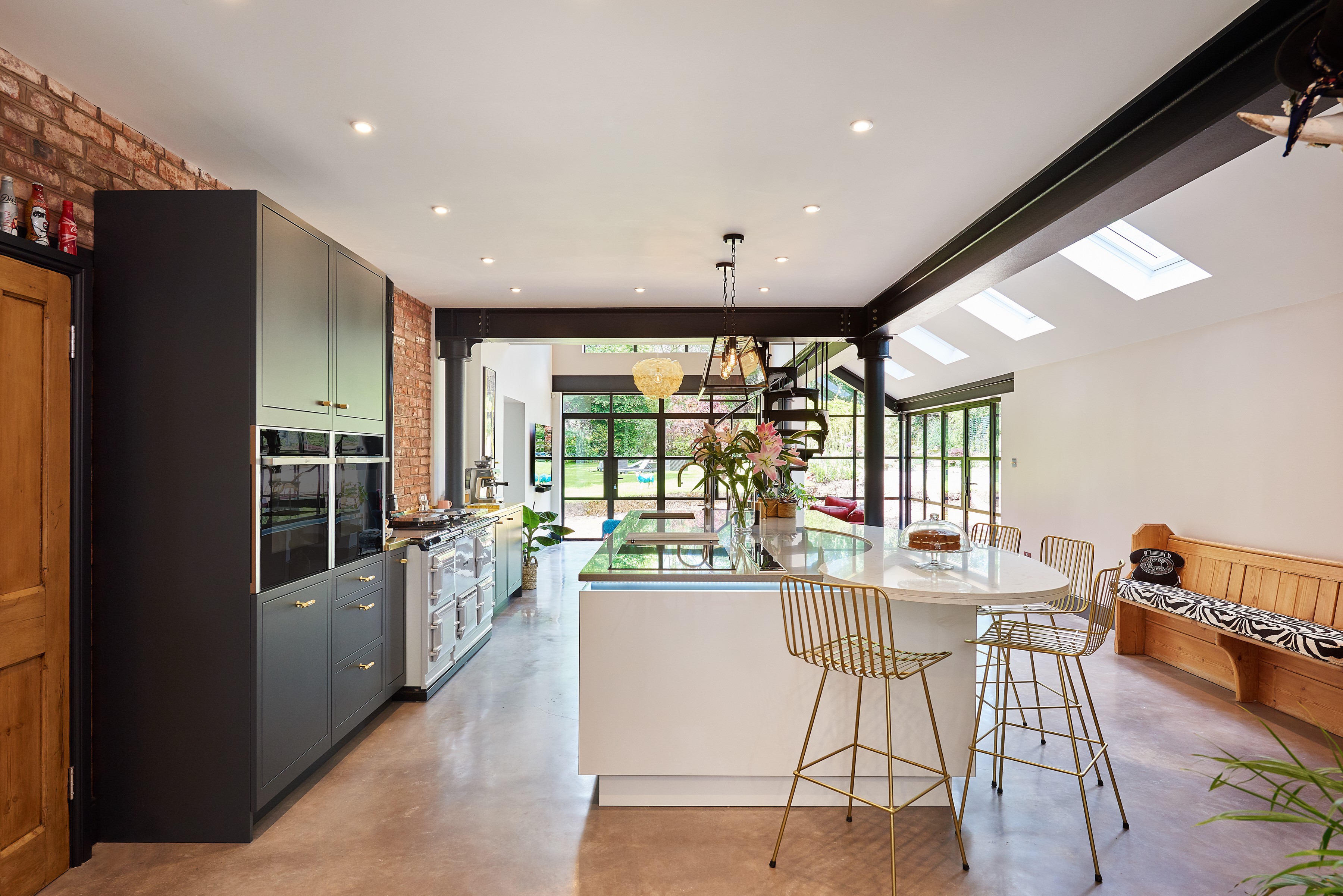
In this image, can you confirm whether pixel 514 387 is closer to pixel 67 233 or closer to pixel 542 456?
pixel 542 456

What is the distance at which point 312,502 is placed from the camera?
293 cm

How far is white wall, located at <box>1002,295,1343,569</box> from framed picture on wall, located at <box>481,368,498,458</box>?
514 cm

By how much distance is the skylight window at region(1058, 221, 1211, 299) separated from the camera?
4.44 meters

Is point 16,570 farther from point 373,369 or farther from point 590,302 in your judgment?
point 590,302

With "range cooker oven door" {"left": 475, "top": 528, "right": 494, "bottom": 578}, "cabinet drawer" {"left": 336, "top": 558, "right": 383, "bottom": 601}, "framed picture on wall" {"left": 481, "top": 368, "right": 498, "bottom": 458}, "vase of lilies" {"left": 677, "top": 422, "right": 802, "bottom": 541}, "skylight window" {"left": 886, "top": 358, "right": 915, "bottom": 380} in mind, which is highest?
"skylight window" {"left": 886, "top": 358, "right": 915, "bottom": 380}

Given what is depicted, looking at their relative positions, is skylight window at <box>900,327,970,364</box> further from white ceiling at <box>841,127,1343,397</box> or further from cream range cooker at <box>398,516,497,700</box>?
cream range cooker at <box>398,516,497,700</box>

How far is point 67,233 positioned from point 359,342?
47.2 inches

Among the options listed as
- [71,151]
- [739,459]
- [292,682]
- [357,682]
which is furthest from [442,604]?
[71,151]

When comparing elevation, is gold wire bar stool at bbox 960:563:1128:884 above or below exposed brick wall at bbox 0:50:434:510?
below

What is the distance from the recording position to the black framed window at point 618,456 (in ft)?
36.8

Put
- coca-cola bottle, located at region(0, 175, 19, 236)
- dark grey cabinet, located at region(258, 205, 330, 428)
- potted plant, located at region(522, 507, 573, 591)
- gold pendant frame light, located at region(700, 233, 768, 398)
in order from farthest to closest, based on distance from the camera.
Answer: potted plant, located at region(522, 507, 573, 591) → gold pendant frame light, located at region(700, 233, 768, 398) → dark grey cabinet, located at region(258, 205, 330, 428) → coca-cola bottle, located at region(0, 175, 19, 236)

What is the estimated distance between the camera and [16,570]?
219 cm

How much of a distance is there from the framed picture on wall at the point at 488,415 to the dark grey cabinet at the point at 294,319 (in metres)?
3.78

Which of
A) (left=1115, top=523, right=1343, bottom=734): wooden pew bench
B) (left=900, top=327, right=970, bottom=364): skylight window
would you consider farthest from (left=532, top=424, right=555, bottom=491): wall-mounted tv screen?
(left=1115, top=523, right=1343, bottom=734): wooden pew bench
